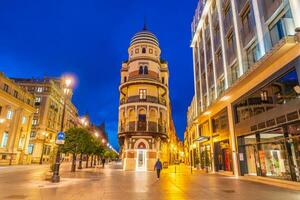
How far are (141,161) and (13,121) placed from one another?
26188 mm

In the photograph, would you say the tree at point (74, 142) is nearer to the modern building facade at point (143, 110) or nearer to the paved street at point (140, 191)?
the modern building facade at point (143, 110)

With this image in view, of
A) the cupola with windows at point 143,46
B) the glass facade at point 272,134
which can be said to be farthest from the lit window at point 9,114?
the glass facade at point 272,134

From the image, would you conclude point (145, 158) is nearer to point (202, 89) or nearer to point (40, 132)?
point (202, 89)

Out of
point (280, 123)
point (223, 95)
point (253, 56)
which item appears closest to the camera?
point (280, 123)

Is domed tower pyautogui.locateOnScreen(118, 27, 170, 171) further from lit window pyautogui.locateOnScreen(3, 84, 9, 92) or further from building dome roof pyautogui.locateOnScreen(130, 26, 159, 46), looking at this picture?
lit window pyautogui.locateOnScreen(3, 84, 9, 92)

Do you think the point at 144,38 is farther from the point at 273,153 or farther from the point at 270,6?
the point at 273,153

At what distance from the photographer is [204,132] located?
2991 centimetres

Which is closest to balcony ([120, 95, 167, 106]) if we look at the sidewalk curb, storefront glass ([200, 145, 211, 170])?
storefront glass ([200, 145, 211, 170])

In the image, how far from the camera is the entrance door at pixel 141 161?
102ft

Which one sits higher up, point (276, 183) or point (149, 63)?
point (149, 63)

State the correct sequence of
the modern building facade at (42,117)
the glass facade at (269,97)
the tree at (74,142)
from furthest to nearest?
1. the modern building facade at (42,117)
2. the tree at (74,142)
3. the glass facade at (269,97)

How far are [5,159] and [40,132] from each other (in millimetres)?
15183

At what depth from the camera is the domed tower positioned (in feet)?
104

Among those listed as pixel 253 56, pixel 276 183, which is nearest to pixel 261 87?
pixel 253 56
